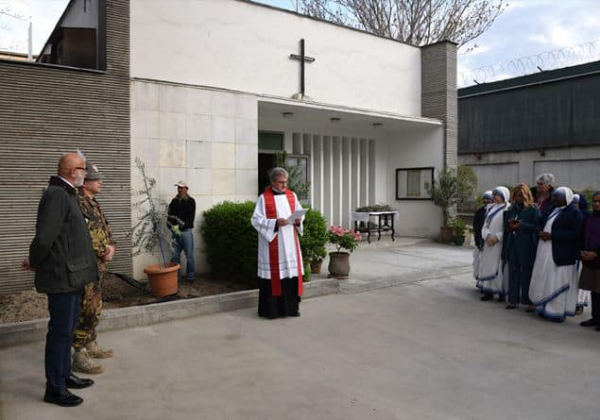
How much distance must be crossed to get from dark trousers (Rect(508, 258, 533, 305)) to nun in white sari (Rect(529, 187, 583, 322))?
9.1 inches

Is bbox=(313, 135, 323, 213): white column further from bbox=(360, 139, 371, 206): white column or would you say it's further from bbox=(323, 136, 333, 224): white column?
bbox=(360, 139, 371, 206): white column

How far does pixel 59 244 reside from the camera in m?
3.74

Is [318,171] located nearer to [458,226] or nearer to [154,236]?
[458,226]

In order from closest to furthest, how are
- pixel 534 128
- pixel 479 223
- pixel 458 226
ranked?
pixel 479 223, pixel 458 226, pixel 534 128

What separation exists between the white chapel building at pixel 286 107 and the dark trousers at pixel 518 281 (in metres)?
5.05

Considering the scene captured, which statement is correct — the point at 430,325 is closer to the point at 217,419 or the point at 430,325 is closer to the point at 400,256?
the point at 217,419

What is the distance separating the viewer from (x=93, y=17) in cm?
896

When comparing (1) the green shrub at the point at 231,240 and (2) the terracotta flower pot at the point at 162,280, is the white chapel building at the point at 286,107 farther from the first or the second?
(2) the terracotta flower pot at the point at 162,280

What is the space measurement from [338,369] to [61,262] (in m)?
2.62

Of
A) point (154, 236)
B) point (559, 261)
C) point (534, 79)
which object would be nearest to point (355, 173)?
point (154, 236)

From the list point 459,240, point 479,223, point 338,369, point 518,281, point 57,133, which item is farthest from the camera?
point 459,240

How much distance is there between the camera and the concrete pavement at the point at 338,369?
3.80 m

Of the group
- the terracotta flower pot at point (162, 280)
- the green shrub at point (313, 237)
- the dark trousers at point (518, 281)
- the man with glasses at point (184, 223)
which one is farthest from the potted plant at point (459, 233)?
the terracotta flower pot at point (162, 280)

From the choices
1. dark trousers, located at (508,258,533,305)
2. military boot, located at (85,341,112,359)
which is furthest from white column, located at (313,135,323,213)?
military boot, located at (85,341,112,359)
